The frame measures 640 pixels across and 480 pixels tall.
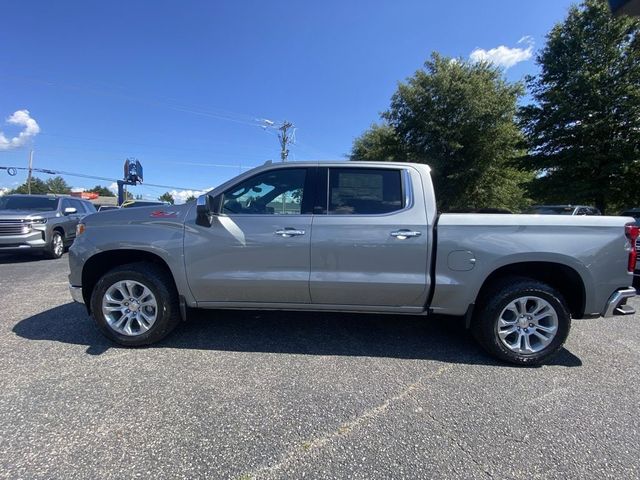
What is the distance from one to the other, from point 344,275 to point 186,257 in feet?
5.04

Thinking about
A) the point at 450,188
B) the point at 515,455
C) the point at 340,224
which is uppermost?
the point at 450,188

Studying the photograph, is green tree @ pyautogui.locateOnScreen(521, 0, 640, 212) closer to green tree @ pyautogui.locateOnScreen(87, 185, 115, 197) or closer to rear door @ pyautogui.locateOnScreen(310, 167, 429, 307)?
rear door @ pyautogui.locateOnScreen(310, 167, 429, 307)

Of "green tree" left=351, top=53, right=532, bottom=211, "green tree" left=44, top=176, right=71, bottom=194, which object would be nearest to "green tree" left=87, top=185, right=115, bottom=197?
"green tree" left=44, top=176, right=71, bottom=194

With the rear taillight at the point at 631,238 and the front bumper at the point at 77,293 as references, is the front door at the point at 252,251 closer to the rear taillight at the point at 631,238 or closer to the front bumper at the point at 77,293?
the front bumper at the point at 77,293

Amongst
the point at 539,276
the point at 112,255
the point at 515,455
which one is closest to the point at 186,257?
the point at 112,255

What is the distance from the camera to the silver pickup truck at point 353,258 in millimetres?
3275

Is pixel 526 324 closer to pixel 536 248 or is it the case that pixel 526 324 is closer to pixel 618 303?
pixel 536 248

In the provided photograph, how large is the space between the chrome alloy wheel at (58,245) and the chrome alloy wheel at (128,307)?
7081 millimetres

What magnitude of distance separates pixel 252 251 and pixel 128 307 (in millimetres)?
1365

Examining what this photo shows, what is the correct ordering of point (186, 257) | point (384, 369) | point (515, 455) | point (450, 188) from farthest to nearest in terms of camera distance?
point (450, 188) → point (186, 257) → point (384, 369) → point (515, 455)

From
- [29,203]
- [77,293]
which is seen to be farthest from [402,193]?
[29,203]

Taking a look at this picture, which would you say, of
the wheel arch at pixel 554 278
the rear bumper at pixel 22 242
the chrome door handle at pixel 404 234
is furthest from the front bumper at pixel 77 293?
the rear bumper at pixel 22 242

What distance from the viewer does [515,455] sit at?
Answer: 2.20 m

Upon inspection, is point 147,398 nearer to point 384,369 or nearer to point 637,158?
point 384,369
